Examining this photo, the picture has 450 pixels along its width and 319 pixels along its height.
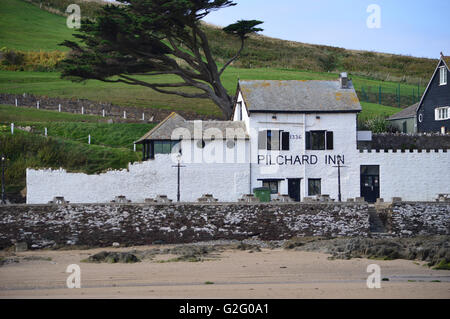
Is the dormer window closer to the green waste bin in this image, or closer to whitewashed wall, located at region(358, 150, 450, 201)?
whitewashed wall, located at region(358, 150, 450, 201)

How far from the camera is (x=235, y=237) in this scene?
37656 millimetres

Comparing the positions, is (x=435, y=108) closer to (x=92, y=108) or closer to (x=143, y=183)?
(x=143, y=183)

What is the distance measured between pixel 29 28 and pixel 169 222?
72084 millimetres

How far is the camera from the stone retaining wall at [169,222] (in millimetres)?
36125

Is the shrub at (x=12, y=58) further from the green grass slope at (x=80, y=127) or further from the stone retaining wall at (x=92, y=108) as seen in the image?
the green grass slope at (x=80, y=127)

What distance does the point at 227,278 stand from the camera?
2622 centimetres

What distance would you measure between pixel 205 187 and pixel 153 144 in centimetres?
430

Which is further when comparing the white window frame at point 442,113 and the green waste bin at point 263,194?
the white window frame at point 442,113

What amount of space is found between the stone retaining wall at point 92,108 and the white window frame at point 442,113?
739 inches

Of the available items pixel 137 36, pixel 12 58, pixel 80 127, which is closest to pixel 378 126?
pixel 137 36

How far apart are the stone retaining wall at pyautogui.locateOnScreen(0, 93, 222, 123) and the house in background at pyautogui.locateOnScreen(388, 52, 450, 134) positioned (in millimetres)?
17504

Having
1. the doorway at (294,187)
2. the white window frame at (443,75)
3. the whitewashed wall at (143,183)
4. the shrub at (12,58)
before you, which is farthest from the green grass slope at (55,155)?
the shrub at (12,58)

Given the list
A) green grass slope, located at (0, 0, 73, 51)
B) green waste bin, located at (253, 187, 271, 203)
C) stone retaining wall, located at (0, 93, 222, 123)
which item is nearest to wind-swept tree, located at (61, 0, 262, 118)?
stone retaining wall, located at (0, 93, 222, 123)

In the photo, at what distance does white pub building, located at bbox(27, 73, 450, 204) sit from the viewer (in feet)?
145
